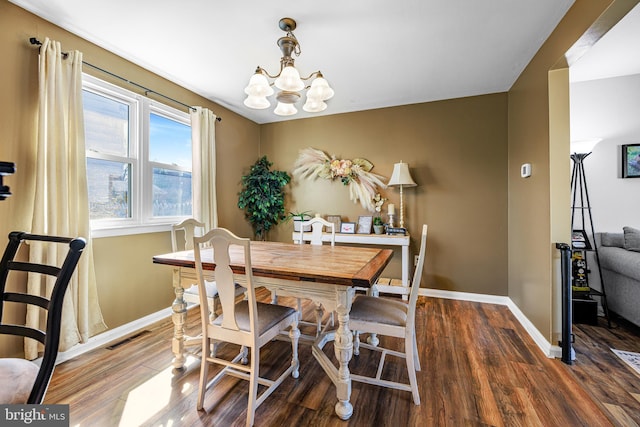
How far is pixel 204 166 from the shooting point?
3164 millimetres

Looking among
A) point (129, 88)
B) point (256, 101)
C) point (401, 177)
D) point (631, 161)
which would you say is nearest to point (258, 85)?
point (256, 101)

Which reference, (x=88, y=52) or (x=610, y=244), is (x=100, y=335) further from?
(x=610, y=244)

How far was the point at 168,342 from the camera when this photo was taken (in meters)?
2.31

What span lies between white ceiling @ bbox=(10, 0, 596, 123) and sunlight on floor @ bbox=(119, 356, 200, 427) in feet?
8.38

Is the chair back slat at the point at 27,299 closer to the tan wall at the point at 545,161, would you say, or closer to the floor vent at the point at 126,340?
the floor vent at the point at 126,340

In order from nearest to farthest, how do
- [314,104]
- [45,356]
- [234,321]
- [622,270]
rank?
[45,356] < [234,321] < [314,104] < [622,270]

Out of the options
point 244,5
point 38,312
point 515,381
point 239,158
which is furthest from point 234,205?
point 515,381

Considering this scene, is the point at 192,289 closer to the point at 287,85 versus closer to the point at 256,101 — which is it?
the point at 256,101

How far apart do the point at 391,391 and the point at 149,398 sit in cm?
149

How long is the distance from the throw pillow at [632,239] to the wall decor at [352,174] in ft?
8.01

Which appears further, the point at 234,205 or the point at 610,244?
the point at 234,205

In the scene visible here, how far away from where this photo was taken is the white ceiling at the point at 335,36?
1870 mm

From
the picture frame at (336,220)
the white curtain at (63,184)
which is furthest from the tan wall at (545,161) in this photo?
the white curtain at (63,184)

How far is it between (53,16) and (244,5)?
1429 mm
